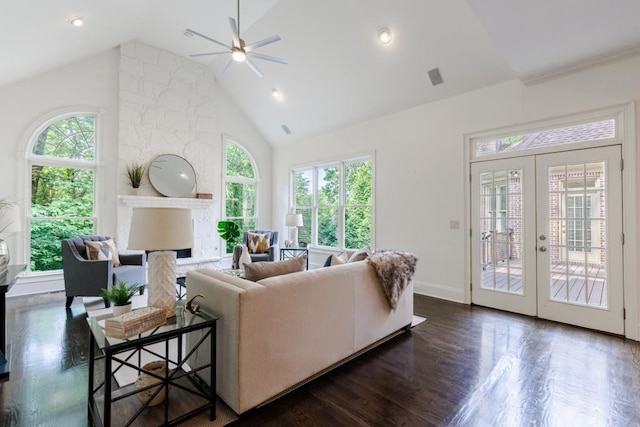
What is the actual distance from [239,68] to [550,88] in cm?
504

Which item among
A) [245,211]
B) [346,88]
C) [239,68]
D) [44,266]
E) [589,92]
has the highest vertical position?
[239,68]

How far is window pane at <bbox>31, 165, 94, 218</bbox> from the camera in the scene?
4.76 m

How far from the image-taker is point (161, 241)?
201cm

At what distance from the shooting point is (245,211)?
723 cm

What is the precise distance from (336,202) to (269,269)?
4196 millimetres

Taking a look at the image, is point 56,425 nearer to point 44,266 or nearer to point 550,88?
point 44,266

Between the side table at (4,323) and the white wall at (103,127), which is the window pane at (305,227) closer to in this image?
the white wall at (103,127)

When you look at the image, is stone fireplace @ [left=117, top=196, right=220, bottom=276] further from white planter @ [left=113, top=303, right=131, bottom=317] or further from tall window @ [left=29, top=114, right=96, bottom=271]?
white planter @ [left=113, top=303, right=131, bottom=317]

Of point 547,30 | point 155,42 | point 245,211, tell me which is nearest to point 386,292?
point 547,30

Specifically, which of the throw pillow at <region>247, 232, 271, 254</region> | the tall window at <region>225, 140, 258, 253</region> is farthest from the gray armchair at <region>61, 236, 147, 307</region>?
the tall window at <region>225, 140, 258, 253</region>

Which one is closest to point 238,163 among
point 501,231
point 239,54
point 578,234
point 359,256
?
point 239,54

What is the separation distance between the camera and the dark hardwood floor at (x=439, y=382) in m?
1.90

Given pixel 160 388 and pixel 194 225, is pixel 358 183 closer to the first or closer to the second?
pixel 194 225

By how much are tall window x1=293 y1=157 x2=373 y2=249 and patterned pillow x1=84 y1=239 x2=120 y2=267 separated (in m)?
3.64
